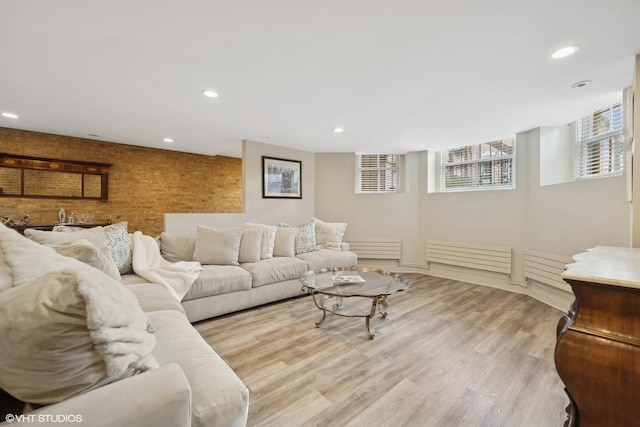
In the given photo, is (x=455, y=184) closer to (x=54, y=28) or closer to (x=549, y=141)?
(x=549, y=141)

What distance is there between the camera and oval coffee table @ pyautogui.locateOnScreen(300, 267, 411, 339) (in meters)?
2.35

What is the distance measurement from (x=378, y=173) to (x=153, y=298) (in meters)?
4.30

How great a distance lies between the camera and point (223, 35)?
1683 millimetres

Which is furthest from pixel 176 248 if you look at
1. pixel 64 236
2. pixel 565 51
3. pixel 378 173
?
pixel 565 51

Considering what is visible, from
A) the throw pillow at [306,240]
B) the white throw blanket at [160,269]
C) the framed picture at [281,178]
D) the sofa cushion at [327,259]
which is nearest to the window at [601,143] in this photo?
the sofa cushion at [327,259]

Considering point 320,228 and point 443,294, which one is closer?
point 443,294

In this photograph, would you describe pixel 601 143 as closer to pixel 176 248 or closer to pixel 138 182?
pixel 176 248

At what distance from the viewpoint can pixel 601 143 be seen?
115 inches

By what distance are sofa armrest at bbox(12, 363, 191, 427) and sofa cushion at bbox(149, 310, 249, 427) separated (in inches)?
4.9

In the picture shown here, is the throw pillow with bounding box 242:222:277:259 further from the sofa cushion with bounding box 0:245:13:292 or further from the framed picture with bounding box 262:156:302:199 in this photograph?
the sofa cushion with bounding box 0:245:13:292

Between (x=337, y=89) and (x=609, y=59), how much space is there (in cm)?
202

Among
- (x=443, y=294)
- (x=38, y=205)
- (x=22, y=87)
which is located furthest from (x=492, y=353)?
(x=38, y=205)

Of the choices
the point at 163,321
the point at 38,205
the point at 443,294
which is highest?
the point at 38,205

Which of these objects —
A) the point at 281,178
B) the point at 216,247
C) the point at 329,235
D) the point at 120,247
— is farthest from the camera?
the point at 281,178
